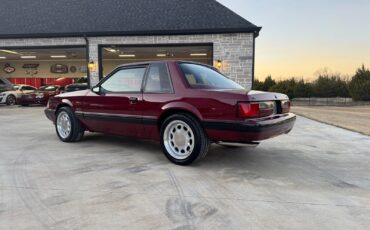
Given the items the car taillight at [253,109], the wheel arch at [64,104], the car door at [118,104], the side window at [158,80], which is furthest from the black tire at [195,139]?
the wheel arch at [64,104]

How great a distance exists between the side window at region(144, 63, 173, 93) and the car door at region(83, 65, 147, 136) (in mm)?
169

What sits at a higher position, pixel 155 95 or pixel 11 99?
pixel 155 95

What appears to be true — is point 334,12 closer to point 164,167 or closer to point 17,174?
point 164,167

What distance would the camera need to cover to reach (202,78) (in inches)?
177

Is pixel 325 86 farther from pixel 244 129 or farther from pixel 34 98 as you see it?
pixel 244 129

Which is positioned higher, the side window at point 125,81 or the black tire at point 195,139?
the side window at point 125,81

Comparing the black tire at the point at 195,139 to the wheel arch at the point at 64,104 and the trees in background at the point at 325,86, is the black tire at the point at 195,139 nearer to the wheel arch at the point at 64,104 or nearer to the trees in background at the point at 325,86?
the wheel arch at the point at 64,104

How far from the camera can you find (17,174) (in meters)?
3.82

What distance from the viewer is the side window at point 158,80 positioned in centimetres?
444

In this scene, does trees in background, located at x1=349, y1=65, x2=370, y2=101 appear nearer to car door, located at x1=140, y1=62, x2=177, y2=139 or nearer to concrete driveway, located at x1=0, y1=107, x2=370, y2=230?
concrete driveway, located at x1=0, y1=107, x2=370, y2=230

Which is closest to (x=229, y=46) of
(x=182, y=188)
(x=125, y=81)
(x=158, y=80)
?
(x=125, y=81)

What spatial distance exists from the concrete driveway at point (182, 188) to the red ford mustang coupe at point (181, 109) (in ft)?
1.35

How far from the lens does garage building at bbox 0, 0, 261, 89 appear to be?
45.8 ft

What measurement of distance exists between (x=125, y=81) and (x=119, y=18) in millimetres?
11865
